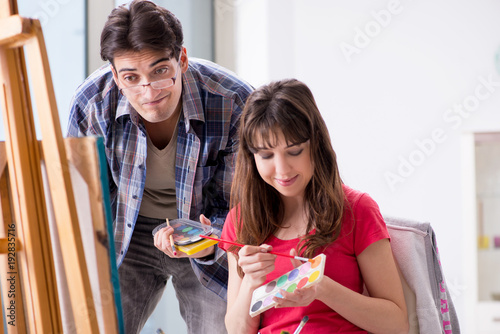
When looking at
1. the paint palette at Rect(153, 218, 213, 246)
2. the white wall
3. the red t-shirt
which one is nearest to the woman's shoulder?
the red t-shirt

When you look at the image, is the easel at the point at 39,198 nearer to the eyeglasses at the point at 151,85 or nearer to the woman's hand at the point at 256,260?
the woman's hand at the point at 256,260

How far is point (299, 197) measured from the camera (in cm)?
140

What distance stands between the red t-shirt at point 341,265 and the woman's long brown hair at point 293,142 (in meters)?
0.03

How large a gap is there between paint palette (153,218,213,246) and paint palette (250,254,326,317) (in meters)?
0.26

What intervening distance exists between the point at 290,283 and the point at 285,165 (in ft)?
0.87

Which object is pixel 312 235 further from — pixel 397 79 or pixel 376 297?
pixel 397 79

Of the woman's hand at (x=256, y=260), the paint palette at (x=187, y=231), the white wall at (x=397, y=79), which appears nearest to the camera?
the woman's hand at (x=256, y=260)

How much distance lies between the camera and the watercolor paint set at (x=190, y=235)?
136 cm

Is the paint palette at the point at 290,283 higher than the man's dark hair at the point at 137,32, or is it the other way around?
the man's dark hair at the point at 137,32

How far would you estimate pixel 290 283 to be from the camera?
3.65ft

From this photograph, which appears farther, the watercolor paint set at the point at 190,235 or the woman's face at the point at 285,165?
the watercolor paint set at the point at 190,235

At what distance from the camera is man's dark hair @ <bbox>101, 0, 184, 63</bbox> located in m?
1.46

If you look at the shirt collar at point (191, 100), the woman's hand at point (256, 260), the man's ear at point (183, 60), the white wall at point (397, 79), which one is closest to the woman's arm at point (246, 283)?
the woman's hand at point (256, 260)

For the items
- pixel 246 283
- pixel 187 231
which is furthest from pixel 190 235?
pixel 246 283
